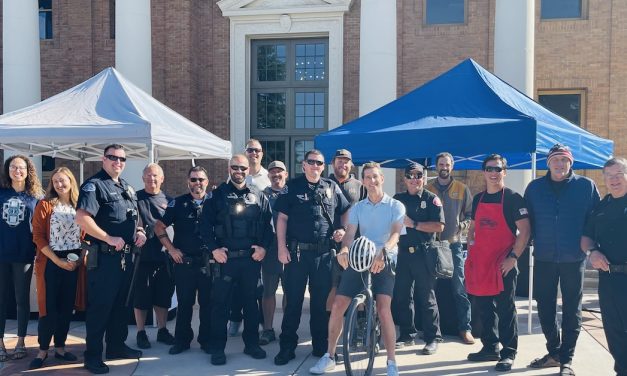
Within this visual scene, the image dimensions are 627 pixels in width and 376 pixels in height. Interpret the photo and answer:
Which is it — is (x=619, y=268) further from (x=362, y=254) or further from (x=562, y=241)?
(x=362, y=254)

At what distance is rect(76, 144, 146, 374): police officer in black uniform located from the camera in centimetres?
496

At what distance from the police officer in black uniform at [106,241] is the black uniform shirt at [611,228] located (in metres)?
4.21

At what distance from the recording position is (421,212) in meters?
5.67

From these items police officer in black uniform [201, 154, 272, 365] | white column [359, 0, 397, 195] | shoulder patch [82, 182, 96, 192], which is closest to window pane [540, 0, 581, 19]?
white column [359, 0, 397, 195]

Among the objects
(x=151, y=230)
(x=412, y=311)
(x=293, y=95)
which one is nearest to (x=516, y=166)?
(x=412, y=311)

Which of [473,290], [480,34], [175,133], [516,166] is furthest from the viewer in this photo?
[480,34]

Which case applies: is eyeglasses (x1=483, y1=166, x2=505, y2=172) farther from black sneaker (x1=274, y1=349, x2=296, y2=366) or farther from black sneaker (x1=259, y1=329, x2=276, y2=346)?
black sneaker (x1=259, y1=329, x2=276, y2=346)

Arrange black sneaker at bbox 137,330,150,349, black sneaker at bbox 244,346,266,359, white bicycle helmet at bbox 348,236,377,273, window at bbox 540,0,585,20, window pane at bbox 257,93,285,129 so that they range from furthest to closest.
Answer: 1. window pane at bbox 257,93,285,129
2. window at bbox 540,0,585,20
3. black sneaker at bbox 137,330,150,349
4. black sneaker at bbox 244,346,266,359
5. white bicycle helmet at bbox 348,236,377,273

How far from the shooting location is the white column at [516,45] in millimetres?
12117

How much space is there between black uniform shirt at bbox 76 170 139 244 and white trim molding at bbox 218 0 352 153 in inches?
371

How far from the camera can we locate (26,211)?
17.7 ft

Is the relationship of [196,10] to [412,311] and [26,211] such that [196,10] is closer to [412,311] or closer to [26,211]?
[26,211]

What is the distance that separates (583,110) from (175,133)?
10849 mm

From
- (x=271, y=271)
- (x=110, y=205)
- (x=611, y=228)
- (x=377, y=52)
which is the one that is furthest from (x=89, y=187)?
(x=377, y=52)
